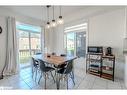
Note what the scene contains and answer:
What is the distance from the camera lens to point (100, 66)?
3.52 meters

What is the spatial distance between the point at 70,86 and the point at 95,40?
79.9 inches

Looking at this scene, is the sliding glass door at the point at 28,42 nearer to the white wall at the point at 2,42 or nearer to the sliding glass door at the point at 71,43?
the white wall at the point at 2,42

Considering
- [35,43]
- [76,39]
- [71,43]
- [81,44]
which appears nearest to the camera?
[81,44]

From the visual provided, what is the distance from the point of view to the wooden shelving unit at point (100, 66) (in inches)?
130

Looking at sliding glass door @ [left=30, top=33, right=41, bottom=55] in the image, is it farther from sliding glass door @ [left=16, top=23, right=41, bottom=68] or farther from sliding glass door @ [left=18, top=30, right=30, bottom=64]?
sliding glass door @ [left=18, top=30, right=30, bottom=64]

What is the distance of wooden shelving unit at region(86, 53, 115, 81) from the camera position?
3293 mm

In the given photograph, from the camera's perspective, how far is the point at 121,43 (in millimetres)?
3199

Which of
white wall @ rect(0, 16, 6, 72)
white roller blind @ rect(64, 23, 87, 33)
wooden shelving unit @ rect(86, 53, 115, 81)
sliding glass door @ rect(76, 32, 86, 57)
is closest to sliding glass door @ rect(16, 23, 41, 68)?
white wall @ rect(0, 16, 6, 72)

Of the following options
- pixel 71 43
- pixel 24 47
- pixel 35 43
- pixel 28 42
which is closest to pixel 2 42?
pixel 24 47

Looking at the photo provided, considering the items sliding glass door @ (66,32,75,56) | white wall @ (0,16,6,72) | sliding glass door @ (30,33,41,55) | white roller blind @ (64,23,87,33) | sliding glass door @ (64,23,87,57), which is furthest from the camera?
sliding glass door @ (30,33,41,55)

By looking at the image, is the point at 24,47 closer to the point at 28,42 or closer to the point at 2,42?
the point at 28,42

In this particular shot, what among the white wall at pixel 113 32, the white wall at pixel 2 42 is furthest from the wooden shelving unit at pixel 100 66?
the white wall at pixel 2 42
